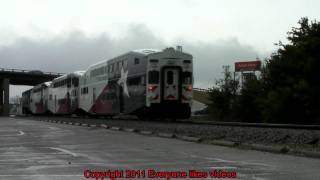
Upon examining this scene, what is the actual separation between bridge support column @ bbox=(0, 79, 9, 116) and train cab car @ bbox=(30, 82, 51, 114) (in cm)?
2590

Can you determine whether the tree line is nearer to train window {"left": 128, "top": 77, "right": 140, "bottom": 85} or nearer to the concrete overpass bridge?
train window {"left": 128, "top": 77, "right": 140, "bottom": 85}

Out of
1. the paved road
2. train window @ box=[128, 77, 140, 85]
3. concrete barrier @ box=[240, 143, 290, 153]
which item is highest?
train window @ box=[128, 77, 140, 85]

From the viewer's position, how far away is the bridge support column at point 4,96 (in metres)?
105

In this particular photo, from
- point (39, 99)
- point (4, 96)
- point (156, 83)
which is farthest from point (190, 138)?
point (4, 96)

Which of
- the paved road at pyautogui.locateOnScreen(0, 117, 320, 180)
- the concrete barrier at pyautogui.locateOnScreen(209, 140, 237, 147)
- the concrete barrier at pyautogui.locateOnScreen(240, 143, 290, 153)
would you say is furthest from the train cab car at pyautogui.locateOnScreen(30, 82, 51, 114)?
the concrete barrier at pyautogui.locateOnScreen(240, 143, 290, 153)

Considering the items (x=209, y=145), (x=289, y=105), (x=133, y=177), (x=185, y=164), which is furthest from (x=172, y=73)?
(x=133, y=177)

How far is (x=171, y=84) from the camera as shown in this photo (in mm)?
31188

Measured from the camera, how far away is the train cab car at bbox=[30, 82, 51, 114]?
2627 inches

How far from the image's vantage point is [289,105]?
111 feet

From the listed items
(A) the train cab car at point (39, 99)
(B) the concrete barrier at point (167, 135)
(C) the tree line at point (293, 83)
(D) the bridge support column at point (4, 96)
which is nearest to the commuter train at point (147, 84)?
(C) the tree line at point (293, 83)

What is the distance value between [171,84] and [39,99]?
142 ft

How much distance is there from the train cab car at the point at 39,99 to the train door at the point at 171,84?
36.0 m

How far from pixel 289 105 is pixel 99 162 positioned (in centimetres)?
2385

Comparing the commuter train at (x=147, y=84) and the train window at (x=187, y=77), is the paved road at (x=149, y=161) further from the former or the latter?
the train window at (x=187, y=77)
